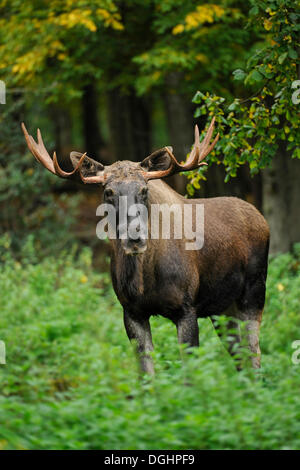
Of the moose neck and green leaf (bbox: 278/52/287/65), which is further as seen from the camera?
green leaf (bbox: 278/52/287/65)

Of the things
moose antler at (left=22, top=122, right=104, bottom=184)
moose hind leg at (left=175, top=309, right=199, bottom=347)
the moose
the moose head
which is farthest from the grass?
moose antler at (left=22, top=122, right=104, bottom=184)

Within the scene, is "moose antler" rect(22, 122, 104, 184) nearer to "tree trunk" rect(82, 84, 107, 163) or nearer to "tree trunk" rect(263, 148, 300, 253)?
"tree trunk" rect(263, 148, 300, 253)

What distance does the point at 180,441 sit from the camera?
552 cm

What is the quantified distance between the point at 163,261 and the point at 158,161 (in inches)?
43.2

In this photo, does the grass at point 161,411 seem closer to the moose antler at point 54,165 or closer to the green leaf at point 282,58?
the moose antler at point 54,165

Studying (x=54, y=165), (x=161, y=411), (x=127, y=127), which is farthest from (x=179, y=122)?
(x=161, y=411)

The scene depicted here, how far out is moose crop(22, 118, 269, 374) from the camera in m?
7.89

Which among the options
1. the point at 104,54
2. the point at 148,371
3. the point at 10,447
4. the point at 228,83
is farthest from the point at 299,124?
the point at 104,54

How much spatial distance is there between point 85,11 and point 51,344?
24.0 feet

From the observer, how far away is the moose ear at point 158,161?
8.23 metres

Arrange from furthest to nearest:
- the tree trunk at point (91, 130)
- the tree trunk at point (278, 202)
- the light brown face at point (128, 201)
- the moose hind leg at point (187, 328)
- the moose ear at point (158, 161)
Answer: the tree trunk at point (91, 130) → the tree trunk at point (278, 202) → the moose ear at point (158, 161) → the moose hind leg at point (187, 328) → the light brown face at point (128, 201)

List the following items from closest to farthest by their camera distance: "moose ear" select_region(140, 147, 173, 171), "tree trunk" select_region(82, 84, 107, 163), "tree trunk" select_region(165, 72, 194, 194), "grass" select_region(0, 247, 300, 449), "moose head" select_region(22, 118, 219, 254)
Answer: "grass" select_region(0, 247, 300, 449) → "moose head" select_region(22, 118, 219, 254) → "moose ear" select_region(140, 147, 173, 171) → "tree trunk" select_region(165, 72, 194, 194) → "tree trunk" select_region(82, 84, 107, 163)

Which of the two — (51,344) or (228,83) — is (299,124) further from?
(228,83)

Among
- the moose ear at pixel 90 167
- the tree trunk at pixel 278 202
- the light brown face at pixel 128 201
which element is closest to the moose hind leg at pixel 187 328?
the light brown face at pixel 128 201
